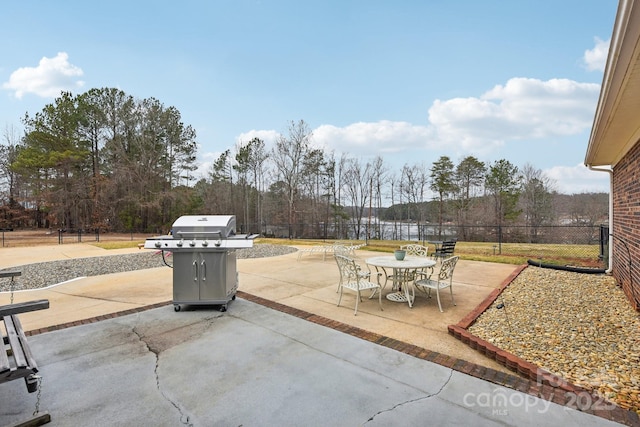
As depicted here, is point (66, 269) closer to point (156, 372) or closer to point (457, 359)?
point (156, 372)

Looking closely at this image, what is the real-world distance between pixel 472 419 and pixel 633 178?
443 centimetres

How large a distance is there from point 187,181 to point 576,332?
88.3ft

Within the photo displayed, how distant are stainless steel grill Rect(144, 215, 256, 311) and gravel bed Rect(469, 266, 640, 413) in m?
3.02

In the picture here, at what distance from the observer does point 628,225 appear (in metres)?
4.55

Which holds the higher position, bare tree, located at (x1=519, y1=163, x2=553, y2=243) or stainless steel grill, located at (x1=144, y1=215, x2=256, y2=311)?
bare tree, located at (x1=519, y1=163, x2=553, y2=243)

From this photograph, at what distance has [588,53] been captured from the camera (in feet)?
21.0

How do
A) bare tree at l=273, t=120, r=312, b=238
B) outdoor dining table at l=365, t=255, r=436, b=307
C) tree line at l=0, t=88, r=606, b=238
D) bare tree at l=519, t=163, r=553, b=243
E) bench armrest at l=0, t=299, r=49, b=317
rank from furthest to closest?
bare tree at l=273, t=120, r=312, b=238 < tree line at l=0, t=88, r=606, b=238 < bare tree at l=519, t=163, r=553, b=243 < outdoor dining table at l=365, t=255, r=436, b=307 < bench armrest at l=0, t=299, r=49, b=317

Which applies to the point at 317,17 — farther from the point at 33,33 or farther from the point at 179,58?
the point at 33,33

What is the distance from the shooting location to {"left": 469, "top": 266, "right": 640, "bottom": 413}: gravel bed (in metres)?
2.27

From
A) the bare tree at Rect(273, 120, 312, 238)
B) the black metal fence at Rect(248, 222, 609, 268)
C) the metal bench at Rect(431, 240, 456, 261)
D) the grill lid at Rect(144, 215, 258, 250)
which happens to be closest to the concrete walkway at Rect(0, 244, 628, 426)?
the grill lid at Rect(144, 215, 258, 250)

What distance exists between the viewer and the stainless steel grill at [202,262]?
3936 mm

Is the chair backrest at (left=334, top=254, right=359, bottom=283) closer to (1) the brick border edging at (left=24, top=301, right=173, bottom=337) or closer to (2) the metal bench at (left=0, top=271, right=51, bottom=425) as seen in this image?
(1) the brick border edging at (left=24, top=301, right=173, bottom=337)

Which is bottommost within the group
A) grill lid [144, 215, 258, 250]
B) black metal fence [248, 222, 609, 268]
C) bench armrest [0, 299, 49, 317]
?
black metal fence [248, 222, 609, 268]

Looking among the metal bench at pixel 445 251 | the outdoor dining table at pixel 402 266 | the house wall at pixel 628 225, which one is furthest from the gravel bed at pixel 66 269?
the house wall at pixel 628 225
